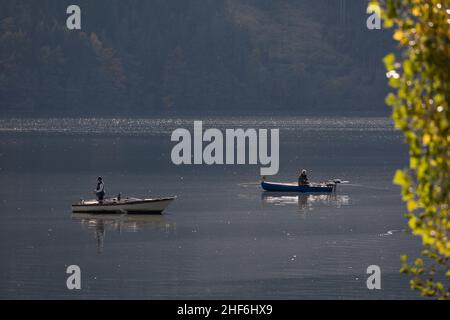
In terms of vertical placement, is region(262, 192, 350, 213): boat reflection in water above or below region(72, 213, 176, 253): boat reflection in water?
above

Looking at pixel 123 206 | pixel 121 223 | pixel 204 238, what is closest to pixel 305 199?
pixel 123 206

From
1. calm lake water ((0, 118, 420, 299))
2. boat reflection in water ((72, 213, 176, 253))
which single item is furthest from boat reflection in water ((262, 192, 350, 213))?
boat reflection in water ((72, 213, 176, 253))

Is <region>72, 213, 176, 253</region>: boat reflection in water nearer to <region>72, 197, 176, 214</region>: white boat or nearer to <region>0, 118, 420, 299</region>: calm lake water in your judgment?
<region>0, 118, 420, 299</region>: calm lake water

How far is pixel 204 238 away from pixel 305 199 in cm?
2388

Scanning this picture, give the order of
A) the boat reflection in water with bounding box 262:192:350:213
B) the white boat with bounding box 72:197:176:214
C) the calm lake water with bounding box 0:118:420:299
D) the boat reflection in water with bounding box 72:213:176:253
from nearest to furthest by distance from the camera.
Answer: the calm lake water with bounding box 0:118:420:299
the boat reflection in water with bounding box 72:213:176:253
the white boat with bounding box 72:197:176:214
the boat reflection in water with bounding box 262:192:350:213

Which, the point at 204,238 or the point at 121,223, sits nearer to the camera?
the point at 204,238

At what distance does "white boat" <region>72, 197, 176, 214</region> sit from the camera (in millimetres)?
71438

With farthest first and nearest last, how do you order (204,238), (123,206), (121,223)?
(123,206) < (121,223) < (204,238)

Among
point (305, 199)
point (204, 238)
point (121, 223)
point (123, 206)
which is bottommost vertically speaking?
point (204, 238)

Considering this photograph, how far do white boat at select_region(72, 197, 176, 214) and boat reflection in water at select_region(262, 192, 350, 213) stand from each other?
1206cm

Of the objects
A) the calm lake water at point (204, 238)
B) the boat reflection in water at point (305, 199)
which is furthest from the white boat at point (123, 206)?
the boat reflection in water at point (305, 199)

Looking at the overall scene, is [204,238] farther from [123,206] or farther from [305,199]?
[305,199]

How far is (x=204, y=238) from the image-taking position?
6550 cm

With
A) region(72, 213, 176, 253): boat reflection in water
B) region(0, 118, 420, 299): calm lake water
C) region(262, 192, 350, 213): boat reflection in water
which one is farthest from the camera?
region(262, 192, 350, 213): boat reflection in water
